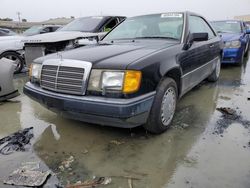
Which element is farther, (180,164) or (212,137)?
(212,137)

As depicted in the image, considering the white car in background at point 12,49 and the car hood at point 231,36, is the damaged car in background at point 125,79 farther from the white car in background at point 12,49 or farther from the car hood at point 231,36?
the white car in background at point 12,49

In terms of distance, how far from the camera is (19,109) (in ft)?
15.8

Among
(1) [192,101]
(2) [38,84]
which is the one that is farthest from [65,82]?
→ (1) [192,101]

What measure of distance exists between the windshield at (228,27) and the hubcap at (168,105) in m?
6.18

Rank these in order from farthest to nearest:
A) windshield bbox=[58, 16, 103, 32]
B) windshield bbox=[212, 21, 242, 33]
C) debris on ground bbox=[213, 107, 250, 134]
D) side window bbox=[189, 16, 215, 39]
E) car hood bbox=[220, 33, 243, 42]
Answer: windshield bbox=[212, 21, 242, 33] < car hood bbox=[220, 33, 243, 42] < windshield bbox=[58, 16, 103, 32] < side window bbox=[189, 16, 215, 39] < debris on ground bbox=[213, 107, 250, 134]

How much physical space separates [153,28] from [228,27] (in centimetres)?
583

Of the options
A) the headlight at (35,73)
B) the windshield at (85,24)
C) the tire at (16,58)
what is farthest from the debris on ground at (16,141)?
the tire at (16,58)

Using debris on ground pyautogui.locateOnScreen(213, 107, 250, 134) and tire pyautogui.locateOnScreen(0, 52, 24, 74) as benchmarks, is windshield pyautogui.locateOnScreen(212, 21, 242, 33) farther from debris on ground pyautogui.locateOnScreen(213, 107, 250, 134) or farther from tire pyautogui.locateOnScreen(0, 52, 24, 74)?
tire pyautogui.locateOnScreen(0, 52, 24, 74)

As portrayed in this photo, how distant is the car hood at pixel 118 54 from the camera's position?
3.03m

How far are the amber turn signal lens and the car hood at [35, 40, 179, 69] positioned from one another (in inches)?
4.0

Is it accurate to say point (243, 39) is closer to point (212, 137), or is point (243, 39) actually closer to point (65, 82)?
point (212, 137)

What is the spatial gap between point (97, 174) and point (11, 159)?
107cm

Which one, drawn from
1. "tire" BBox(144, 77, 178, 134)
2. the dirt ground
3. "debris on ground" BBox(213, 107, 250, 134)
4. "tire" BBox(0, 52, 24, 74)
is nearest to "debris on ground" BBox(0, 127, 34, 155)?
the dirt ground

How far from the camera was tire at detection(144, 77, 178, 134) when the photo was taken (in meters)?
3.27
